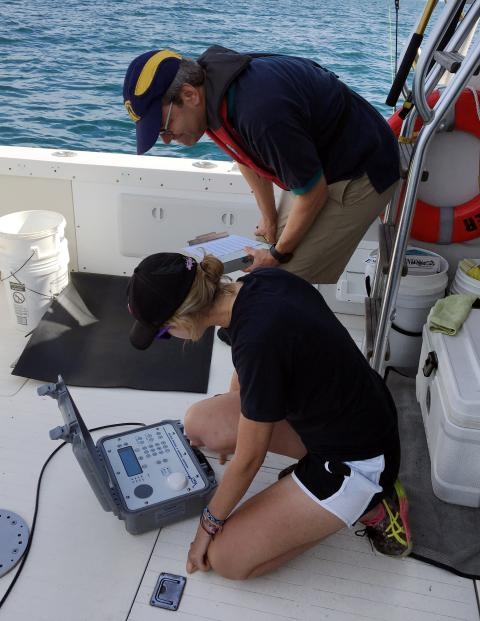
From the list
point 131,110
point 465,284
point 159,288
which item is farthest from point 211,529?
point 465,284

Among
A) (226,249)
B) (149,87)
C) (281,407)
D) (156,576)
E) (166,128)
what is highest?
(149,87)

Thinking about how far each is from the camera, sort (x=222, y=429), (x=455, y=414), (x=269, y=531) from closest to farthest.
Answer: (x=269, y=531), (x=455, y=414), (x=222, y=429)

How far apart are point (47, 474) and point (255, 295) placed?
944 mm

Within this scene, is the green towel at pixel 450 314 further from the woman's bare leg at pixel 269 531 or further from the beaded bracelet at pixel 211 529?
the beaded bracelet at pixel 211 529

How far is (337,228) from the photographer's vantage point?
1.77 m

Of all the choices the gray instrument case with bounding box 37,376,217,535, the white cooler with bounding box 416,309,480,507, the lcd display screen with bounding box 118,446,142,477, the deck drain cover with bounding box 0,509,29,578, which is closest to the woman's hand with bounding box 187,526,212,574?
the gray instrument case with bounding box 37,376,217,535

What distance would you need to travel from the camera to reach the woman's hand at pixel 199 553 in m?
1.40

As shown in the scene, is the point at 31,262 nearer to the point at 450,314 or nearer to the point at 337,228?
the point at 337,228

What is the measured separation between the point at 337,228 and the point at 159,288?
0.80 meters

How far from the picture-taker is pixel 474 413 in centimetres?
153

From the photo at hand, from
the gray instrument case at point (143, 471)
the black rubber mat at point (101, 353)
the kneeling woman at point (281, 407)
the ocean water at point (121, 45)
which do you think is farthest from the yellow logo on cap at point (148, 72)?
the ocean water at point (121, 45)

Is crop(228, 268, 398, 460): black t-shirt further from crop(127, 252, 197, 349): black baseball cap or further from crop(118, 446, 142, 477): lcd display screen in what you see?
crop(118, 446, 142, 477): lcd display screen

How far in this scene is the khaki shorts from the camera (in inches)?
66.7

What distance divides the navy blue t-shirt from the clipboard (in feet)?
1.32
